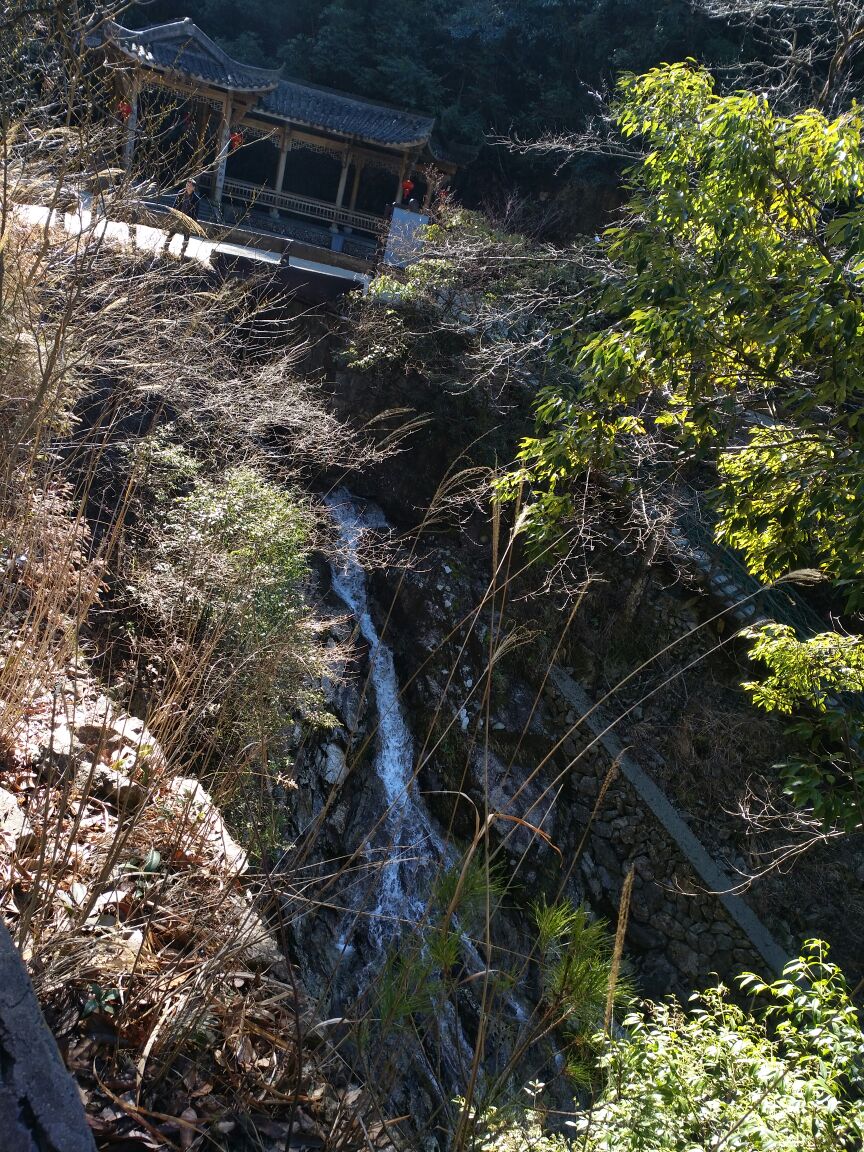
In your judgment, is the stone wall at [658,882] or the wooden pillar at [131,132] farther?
the stone wall at [658,882]

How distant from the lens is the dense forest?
5.29 ft

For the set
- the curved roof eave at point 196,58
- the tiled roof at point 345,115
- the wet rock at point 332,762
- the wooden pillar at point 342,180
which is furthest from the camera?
the wooden pillar at point 342,180

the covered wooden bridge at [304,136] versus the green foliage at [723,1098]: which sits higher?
the covered wooden bridge at [304,136]

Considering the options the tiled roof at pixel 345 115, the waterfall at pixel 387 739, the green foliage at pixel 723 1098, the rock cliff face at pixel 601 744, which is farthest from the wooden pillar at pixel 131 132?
the tiled roof at pixel 345 115

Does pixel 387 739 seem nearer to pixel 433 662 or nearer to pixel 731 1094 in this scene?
pixel 433 662

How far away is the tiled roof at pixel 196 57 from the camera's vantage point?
13.0m

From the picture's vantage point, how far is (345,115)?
53.5 ft

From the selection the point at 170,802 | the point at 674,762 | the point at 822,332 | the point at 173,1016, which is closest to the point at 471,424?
the point at 674,762

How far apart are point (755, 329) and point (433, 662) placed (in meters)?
5.21

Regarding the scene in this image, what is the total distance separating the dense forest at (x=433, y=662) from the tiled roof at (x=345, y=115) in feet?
13.9

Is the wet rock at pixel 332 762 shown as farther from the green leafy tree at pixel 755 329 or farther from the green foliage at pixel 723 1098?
the green foliage at pixel 723 1098

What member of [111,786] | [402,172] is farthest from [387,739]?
[402,172]

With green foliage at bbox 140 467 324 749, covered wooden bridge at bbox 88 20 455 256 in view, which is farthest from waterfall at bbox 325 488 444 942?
covered wooden bridge at bbox 88 20 455 256

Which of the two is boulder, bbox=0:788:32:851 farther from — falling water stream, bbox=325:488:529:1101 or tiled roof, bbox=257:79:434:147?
tiled roof, bbox=257:79:434:147
